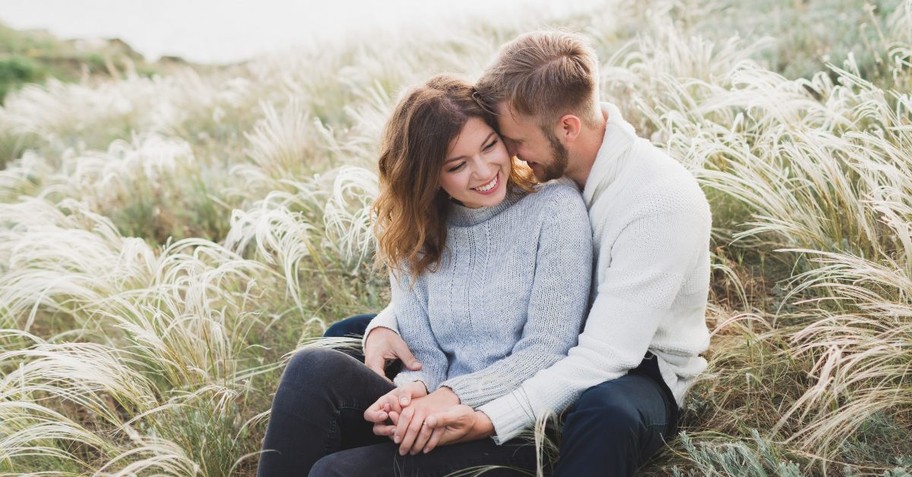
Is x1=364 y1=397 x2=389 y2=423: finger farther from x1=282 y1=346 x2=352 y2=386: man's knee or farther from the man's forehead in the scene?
the man's forehead

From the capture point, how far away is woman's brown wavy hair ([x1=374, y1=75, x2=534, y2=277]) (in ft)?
8.09

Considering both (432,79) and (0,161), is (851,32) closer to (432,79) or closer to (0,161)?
(432,79)

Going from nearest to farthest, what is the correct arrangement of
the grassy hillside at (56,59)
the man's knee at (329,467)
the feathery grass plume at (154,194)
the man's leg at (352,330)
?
1. the man's knee at (329,467)
2. the man's leg at (352,330)
3. the feathery grass plume at (154,194)
4. the grassy hillside at (56,59)

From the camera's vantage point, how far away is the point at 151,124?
8.30 metres

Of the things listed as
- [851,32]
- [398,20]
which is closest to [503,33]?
[398,20]

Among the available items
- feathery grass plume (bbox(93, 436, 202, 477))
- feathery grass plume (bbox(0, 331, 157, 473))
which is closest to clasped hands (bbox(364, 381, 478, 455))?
feathery grass plume (bbox(93, 436, 202, 477))

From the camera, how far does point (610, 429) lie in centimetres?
202

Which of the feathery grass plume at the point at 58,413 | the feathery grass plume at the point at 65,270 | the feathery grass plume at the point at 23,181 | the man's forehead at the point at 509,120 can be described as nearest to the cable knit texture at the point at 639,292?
the man's forehead at the point at 509,120

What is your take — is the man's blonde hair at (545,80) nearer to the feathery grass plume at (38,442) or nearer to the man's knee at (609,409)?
the man's knee at (609,409)

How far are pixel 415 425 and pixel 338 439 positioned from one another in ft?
1.10

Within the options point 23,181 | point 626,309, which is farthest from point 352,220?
point 23,181

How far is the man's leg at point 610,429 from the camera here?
2.02 meters

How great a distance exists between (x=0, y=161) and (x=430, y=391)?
792 centimetres

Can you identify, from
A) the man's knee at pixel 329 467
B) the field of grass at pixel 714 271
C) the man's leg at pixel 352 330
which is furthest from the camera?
the man's leg at pixel 352 330
